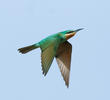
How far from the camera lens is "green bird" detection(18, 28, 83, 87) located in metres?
10.7

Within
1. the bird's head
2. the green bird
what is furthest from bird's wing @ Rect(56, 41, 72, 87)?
the bird's head

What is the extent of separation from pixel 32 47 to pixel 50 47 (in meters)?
0.58

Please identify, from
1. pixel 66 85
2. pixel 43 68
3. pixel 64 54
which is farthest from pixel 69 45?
pixel 43 68

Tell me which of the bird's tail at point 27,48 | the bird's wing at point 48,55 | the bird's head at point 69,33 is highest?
the bird's head at point 69,33

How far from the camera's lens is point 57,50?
11.7 metres

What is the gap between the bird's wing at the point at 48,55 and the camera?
1033cm

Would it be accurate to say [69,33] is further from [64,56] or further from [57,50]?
[64,56]

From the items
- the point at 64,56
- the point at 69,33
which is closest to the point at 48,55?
the point at 69,33

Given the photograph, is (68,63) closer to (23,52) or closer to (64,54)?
(64,54)

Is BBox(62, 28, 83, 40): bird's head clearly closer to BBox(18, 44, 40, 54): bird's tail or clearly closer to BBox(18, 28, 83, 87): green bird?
BBox(18, 28, 83, 87): green bird

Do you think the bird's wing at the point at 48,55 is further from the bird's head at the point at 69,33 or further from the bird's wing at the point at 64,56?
the bird's wing at the point at 64,56

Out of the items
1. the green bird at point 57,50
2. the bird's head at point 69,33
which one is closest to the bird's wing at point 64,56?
the green bird at point 57,50

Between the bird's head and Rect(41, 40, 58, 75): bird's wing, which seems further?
the bird's head

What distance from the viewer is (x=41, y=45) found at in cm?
1132
